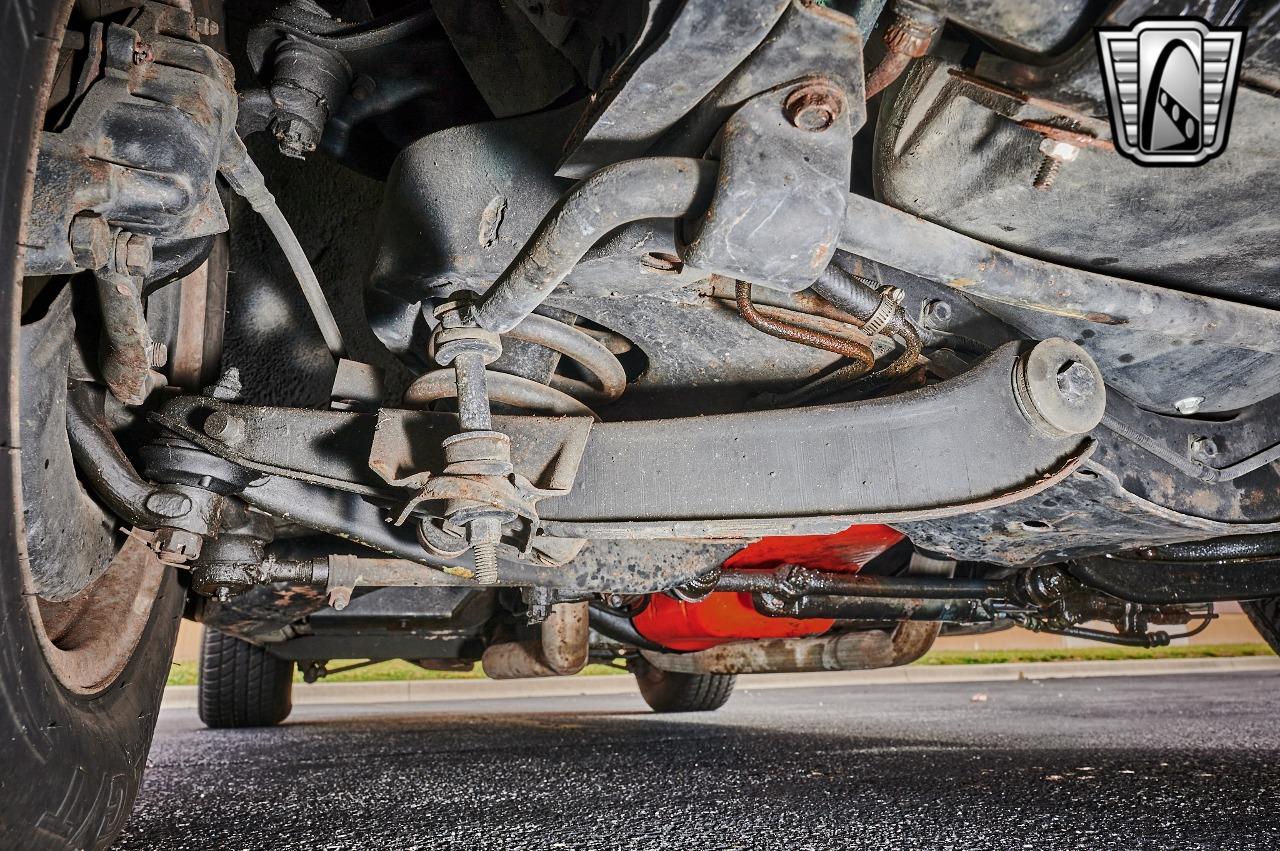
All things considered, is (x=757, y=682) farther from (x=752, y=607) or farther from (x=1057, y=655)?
(x=752, y=607)

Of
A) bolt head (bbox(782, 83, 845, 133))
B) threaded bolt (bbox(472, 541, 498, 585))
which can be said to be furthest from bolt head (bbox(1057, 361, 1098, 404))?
threaded bolt (bbox(472, 541, 498, 585))

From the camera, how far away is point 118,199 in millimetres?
725

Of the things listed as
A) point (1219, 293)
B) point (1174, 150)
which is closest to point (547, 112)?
point (1174, 150)

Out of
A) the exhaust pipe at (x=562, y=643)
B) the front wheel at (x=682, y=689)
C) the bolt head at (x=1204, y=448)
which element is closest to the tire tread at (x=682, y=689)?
the front wheel at (x=682, y=689)

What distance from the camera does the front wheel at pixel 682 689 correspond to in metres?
3.89

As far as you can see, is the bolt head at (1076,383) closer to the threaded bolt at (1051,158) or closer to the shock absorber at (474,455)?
the threaded bolt at (1051,158)

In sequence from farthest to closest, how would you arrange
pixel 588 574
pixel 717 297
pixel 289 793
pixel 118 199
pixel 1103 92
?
pixel 289 793, pixel 588 574, pixel 717 297, pixel 118 199, pixel 1103 92

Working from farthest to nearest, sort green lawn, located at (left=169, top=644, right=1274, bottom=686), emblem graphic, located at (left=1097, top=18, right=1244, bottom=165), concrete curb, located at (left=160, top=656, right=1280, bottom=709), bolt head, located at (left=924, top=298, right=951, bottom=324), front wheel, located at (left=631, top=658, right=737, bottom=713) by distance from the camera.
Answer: green lawn, located at (left=169, top=644, right=1274, bottom=686) → concrete curb, located at (left=160, top=656, right=1280, bottom=709) → front wheel, located at (left=631, top=658, right=737, bottom=713) → bolt head, located at (left=924, top=298, right=951, bottom=324) → emblem graphic, located at (left=1097, top=18, right=1244, bottom=165)

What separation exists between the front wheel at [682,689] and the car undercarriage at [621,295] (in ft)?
8.55

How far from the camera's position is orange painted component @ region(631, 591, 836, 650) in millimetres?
2262

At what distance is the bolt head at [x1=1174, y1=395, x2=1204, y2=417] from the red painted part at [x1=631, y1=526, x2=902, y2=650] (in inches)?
28.9

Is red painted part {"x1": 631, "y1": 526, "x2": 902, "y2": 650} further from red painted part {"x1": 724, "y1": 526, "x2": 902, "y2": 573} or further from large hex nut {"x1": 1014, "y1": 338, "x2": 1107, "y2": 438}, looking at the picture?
large hex nut {"x1": 1014, "y1": 338, "x2": 1107, "y2": 438}

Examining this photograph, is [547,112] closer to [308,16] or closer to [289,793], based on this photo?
[308,16]

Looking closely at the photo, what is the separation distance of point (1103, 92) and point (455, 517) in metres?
0.72
